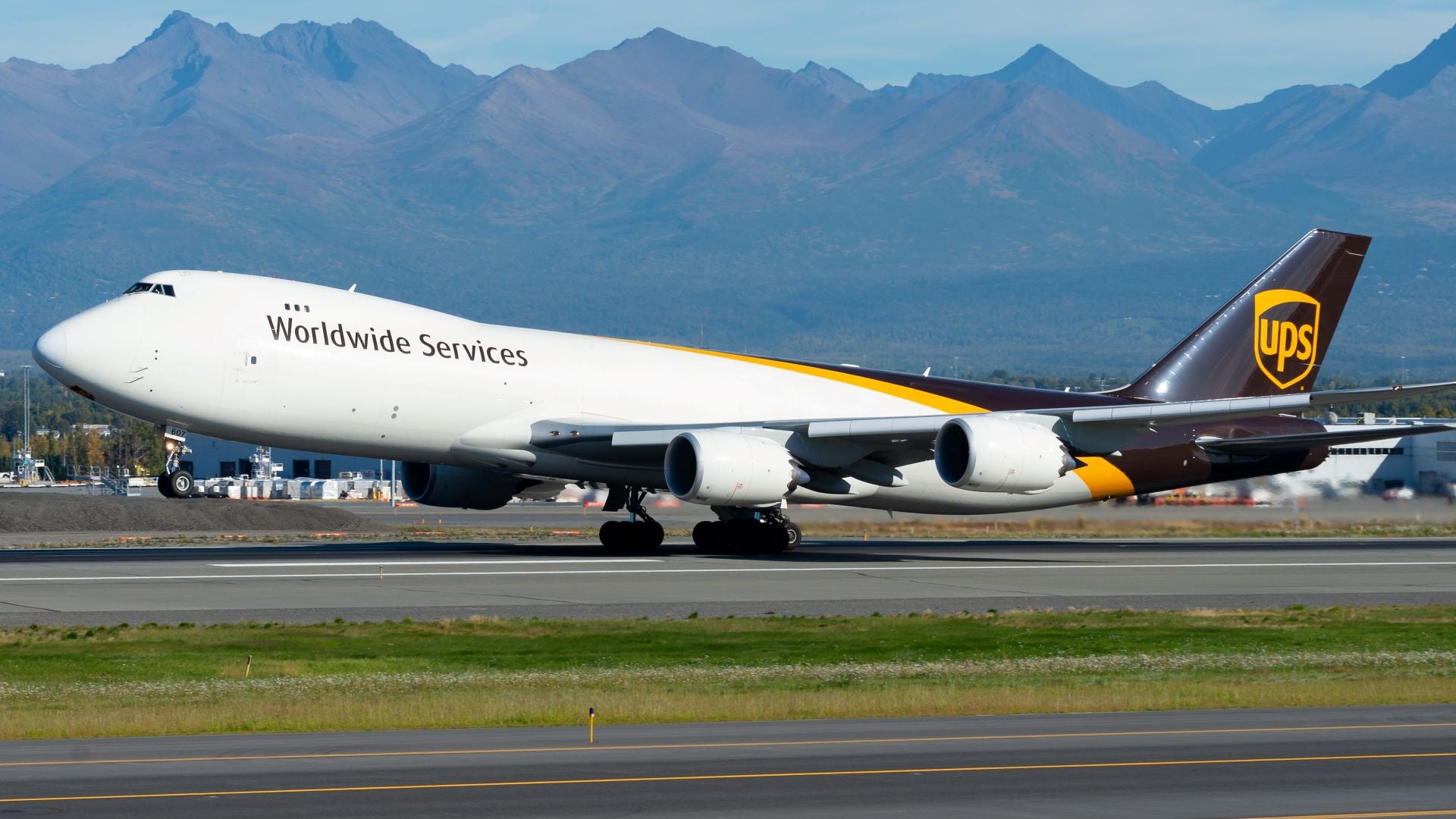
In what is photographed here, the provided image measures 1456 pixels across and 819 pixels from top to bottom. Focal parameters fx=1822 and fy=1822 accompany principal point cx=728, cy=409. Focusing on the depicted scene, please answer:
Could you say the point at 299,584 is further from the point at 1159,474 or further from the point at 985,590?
the point at 1159,474

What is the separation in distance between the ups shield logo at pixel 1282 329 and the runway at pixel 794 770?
2792cm

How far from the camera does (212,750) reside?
1541 centimetres

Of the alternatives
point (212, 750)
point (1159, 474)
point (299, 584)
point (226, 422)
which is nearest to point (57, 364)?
point (226, 422)

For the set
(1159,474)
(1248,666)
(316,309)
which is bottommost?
(1248,666)

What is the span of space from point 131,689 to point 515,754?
6422 mm

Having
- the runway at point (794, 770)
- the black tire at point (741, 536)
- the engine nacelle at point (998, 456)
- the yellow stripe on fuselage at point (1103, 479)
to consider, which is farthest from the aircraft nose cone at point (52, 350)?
the yellow stripe on fuselage at point (1103, 479)

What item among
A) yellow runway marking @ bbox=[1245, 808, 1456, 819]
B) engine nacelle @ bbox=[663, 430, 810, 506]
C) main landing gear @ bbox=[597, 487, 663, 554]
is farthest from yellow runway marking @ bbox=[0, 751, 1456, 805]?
main landing gear @ bbox=[597, 487, 663, 554]

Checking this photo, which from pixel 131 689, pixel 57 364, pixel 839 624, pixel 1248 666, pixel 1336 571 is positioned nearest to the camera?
pixel 131 689

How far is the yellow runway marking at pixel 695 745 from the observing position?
14.8m

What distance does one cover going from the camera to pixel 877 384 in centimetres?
4259

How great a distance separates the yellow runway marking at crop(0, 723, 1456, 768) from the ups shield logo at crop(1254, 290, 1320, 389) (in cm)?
2865

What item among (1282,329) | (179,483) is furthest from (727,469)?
(1282,329)

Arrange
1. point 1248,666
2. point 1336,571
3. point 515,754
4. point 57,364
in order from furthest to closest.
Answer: point 1336,571 → point 57,364 → point 1248,666 → point 515,754

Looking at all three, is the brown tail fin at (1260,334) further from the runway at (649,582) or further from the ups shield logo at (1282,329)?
the runway at (649,582)
